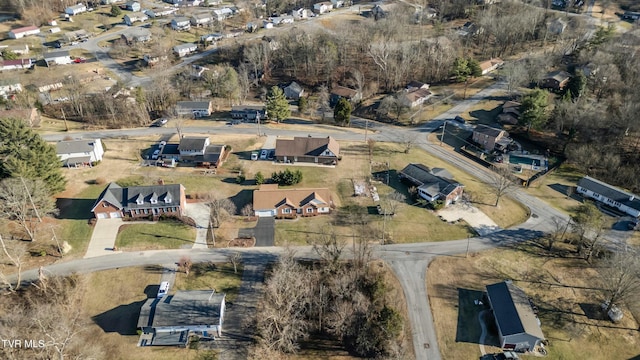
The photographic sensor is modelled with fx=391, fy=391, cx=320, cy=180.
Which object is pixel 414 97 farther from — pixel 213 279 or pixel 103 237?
pixel 103 237

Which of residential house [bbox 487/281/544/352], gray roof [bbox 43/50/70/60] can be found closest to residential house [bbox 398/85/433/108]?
residential house [bbox 487/281/544/352]

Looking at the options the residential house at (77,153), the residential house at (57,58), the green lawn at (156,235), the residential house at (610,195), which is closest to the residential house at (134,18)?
the residential house at (57,58)

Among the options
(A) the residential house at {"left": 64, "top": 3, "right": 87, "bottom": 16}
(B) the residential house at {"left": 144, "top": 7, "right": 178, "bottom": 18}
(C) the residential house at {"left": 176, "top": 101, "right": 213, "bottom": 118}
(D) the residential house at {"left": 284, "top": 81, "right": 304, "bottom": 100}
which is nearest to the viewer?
(C) the residential house at {"left": 176, "top": 101, "right": 213, "bottom": 118}

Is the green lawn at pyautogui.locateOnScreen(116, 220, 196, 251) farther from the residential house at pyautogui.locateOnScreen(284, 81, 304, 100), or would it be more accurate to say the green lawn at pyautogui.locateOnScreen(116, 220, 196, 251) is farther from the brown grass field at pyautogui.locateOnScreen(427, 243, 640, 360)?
the residential house at pyautogui.locateOnScreen(284, 81, 304, 100)

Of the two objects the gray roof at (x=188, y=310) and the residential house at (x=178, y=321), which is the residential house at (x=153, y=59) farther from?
the residential house at (x=178, y=321)

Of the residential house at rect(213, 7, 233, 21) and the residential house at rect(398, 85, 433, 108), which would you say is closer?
the residential house at rect(398, 85, 433, 108)

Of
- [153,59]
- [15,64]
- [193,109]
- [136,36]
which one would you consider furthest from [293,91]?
[15,64]

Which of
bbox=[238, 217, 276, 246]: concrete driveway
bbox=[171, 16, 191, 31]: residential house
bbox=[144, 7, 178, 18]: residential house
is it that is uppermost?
bbox=[144, 7, 178, 18]: residential house
